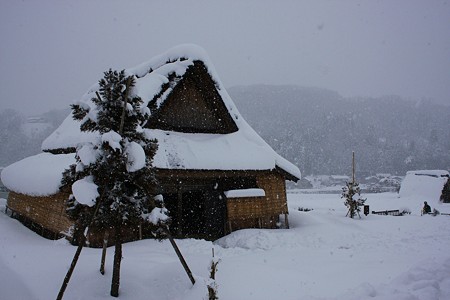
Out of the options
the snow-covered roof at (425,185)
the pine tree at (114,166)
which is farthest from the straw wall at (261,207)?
the snow-covered roof at (425,185)

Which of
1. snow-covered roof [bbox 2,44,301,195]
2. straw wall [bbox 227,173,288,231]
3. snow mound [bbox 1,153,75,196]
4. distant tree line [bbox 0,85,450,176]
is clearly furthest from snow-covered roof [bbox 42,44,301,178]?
distant tree line [bbox 0,85,450,176]

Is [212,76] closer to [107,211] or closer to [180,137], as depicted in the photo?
[180,137]

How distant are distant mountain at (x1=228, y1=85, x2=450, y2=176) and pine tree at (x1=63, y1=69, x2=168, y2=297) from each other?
331 feet

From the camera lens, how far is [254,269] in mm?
7691

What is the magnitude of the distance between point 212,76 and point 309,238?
28.2 ft

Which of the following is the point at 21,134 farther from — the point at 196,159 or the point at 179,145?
the point at 196,159

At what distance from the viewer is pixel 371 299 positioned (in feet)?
17.9

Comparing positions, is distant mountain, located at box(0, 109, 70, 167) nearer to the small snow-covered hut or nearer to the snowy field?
the small snow-covered hut

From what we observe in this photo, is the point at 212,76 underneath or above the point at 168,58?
underneath

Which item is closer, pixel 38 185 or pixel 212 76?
pixel 38 185

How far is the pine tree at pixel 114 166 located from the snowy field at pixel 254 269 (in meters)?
1.22

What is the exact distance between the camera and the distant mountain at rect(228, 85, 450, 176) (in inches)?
4505

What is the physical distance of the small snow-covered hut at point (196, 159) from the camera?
486 inches

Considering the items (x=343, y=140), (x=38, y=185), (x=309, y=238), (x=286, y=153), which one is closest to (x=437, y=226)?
(x=309, y=238)
